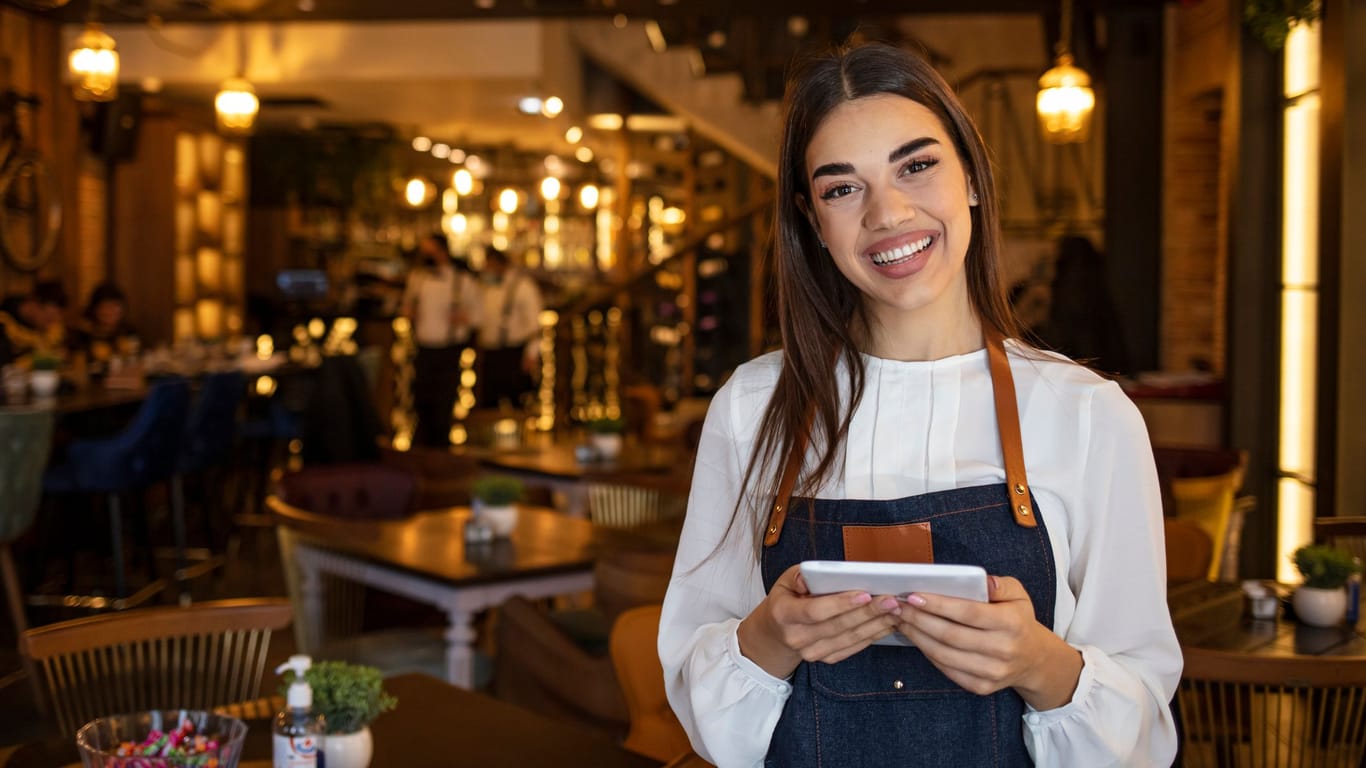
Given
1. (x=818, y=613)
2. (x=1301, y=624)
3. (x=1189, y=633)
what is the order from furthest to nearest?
(x=1301, y=624) → (x=1189, y=633) → (x=818, y=613)

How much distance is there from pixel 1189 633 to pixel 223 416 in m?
5.68

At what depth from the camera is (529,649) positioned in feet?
10.9

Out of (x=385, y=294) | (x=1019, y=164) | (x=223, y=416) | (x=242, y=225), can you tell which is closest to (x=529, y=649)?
(x=223, y=416)

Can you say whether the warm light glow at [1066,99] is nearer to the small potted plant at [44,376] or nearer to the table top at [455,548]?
the table top at [455,548]

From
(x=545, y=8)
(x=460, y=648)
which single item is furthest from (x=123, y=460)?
(x=545, y=8)

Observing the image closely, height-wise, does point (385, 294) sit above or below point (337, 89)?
below

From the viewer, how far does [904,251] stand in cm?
166

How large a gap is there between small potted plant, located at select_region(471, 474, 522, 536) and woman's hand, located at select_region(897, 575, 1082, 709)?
299 cm

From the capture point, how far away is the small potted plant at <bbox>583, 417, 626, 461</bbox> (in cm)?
635

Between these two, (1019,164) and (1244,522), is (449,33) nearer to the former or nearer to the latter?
(1019,164)

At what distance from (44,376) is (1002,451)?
21.2 feet

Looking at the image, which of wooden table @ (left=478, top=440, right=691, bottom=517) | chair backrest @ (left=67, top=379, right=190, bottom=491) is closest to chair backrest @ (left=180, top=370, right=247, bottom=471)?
chair backrest @ (left=67, top=379, right=190, bottom=491)

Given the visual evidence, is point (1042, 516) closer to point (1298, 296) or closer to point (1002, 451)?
point (1002, 451)

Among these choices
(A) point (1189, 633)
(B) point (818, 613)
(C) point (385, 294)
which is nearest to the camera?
(B) point (818, 613)
